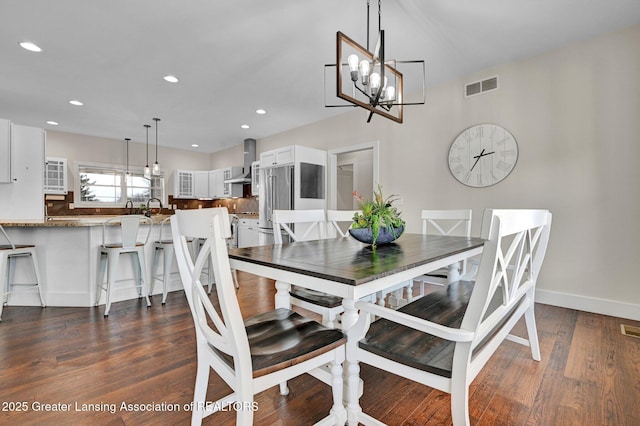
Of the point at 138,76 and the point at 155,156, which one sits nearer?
the point at 138,76

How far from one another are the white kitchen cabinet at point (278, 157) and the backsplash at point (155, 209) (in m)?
2.04

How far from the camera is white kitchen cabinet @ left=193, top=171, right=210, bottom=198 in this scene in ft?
25.6

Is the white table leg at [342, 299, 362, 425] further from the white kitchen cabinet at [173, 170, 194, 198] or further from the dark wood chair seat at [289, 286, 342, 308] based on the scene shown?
the white kitchen cabinet at [173, 170, 194, 198]

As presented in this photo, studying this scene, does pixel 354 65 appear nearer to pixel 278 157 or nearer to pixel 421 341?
pixel 421 341

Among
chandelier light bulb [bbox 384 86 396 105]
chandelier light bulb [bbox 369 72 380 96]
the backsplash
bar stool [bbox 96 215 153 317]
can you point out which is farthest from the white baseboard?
the backsplash

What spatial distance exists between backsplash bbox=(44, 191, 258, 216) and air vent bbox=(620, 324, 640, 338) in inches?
251

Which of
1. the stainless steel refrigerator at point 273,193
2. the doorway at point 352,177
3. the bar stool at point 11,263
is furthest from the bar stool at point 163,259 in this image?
the doorway at point 352,177

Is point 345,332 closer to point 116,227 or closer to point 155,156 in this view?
point 116,227

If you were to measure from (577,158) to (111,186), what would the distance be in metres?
8.33

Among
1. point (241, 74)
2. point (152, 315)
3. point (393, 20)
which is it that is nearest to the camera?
point (393, 20)

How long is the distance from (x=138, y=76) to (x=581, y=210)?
5073 mm

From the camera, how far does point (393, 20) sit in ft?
8.59

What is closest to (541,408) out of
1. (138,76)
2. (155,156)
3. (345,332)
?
(345,332)

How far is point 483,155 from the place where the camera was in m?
3.52
